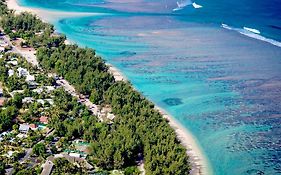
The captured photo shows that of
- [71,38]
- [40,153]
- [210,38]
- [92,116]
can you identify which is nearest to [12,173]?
[40,153]

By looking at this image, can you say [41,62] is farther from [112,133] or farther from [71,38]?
[112,133]

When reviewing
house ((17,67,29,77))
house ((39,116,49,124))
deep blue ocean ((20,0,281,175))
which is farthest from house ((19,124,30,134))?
deep blue ocean ((20,0,281,175))

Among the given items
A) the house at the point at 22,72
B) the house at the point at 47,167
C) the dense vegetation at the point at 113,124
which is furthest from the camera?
Result: the house at the point at 22,72

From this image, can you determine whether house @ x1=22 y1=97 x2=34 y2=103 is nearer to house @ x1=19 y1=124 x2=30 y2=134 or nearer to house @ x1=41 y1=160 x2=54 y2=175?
house @ x1=19 y1=124 x2=30 y2=134

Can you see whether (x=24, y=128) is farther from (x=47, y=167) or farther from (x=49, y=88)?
(x=49, y=88)

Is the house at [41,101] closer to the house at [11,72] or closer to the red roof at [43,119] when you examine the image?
the red roof at [43,119]

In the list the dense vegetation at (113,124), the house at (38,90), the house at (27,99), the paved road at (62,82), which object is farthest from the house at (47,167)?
the house at (38,90)
